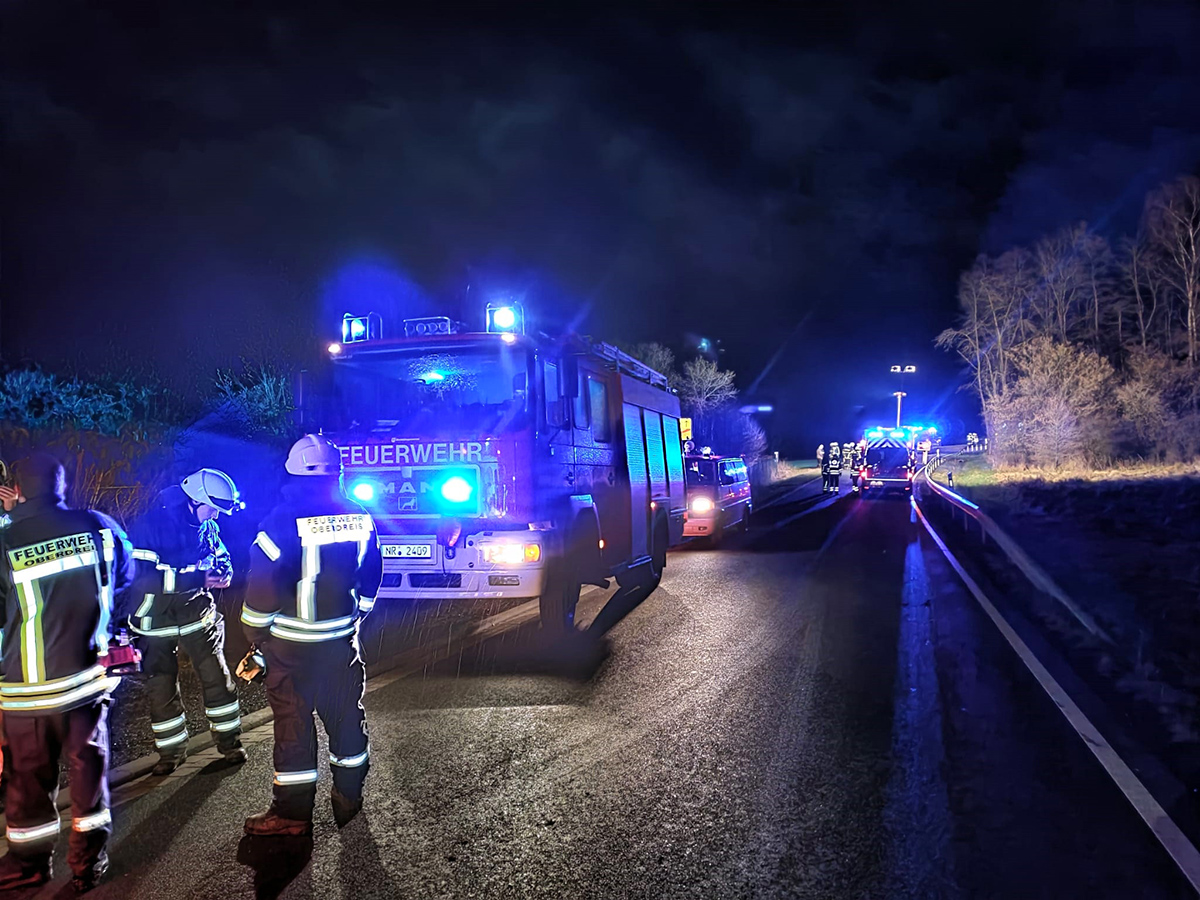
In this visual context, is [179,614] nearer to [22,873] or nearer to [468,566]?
[22,873]

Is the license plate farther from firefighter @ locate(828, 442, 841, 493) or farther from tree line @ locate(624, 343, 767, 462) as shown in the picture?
tree line @ locate(624, 343, 767, 462)

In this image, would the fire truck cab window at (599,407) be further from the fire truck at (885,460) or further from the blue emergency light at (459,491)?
the fire truck at (885,460)

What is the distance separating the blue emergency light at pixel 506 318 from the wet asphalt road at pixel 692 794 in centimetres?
305

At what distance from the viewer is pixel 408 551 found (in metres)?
7.94

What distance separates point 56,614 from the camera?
11.8 feet

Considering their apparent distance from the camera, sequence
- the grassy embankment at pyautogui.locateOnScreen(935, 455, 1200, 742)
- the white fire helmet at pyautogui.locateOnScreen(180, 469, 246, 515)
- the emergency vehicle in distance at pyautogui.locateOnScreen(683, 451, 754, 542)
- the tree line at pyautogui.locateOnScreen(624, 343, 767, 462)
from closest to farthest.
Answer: the white fire helmet at pyautogui.locateOnScreen(180, 469, 246, 515)
the grassy embankment at pyautogui.locateOnScreen(935, 455, 1200, 742)
the emergency vehicle in distance at pyautogui.locateOnScreen(683, 451, 754, 542)
the tree line at pyautogui.locateOnScreen(624, 343, 767, 462)

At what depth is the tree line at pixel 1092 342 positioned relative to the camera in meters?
38.2

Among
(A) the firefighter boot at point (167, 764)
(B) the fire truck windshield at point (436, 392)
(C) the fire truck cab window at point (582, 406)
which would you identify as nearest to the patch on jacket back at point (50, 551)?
(A) the firefighter boot at point (167, 764)

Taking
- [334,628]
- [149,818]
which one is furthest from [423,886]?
[149,818]

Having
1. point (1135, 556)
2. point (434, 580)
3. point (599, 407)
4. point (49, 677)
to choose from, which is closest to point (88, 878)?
point (49, 677)

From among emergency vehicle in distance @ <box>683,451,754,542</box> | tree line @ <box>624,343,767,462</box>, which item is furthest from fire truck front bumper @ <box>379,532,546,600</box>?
tree line @ <box>624,343,767,462</box>

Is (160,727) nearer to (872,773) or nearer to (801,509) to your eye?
(872,773)

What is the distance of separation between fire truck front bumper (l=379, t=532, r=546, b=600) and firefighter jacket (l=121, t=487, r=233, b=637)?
9.62 ft

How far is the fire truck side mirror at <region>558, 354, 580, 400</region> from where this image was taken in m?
8.32
